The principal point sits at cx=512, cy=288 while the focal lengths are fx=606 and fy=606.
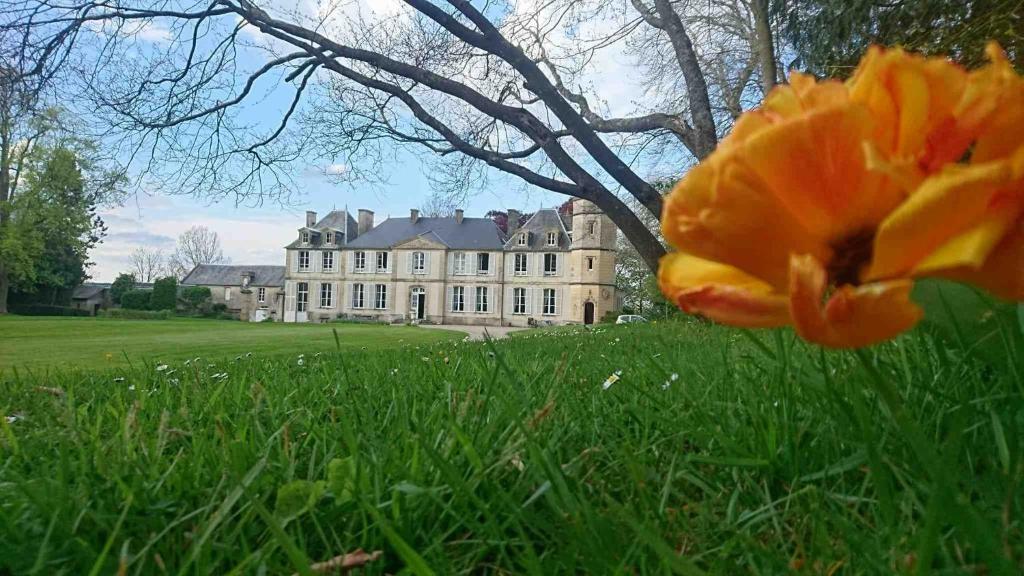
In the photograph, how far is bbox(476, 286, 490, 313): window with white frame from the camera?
37875 mm

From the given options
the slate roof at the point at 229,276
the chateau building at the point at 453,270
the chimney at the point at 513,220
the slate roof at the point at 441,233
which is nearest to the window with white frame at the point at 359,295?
the chateau building at the point at 453,270

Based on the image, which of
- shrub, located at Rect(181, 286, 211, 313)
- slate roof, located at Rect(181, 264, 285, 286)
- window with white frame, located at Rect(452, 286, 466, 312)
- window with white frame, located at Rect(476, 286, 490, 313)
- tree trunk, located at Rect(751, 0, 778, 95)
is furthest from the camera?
slate roof, located at Rect(181, 264, 285, 286)

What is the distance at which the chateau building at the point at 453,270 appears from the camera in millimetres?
35719

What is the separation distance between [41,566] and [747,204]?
74 centimetres

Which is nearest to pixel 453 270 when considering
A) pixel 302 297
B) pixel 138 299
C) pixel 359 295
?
pixel 359 295

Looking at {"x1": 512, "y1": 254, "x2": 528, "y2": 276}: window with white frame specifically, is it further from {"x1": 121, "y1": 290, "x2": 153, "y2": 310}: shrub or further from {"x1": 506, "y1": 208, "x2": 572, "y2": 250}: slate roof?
{"x1": 121, "y1": 290, "x2": 153, "y2": 310}: shrub

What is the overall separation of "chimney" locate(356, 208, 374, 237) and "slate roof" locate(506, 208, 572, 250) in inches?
416

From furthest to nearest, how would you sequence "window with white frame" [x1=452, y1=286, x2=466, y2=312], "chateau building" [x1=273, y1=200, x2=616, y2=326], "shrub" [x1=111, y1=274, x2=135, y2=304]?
"shrub" [x1=111, y1=274, x2=135, y2=304]
"window with white frame" [x1=452, y1=286, x2=466, y2=312]
"chateau building" [x1=273, y1=200, x2=616, y2=326]

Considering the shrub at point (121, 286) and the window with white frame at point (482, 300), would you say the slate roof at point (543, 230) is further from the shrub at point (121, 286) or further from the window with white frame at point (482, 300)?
the shrub at point (121, 286)

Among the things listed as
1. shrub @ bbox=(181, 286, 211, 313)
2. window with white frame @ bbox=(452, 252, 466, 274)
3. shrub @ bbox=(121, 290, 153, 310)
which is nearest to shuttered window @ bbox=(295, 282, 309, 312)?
shrub @ bbox=(181, 286, 211, 313)

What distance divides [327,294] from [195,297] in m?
9.80

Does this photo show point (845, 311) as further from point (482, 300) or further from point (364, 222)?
point (364, 222)

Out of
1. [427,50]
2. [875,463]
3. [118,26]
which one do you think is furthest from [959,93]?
[118,26]

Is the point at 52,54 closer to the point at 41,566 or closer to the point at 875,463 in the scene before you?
the point at 41,566
